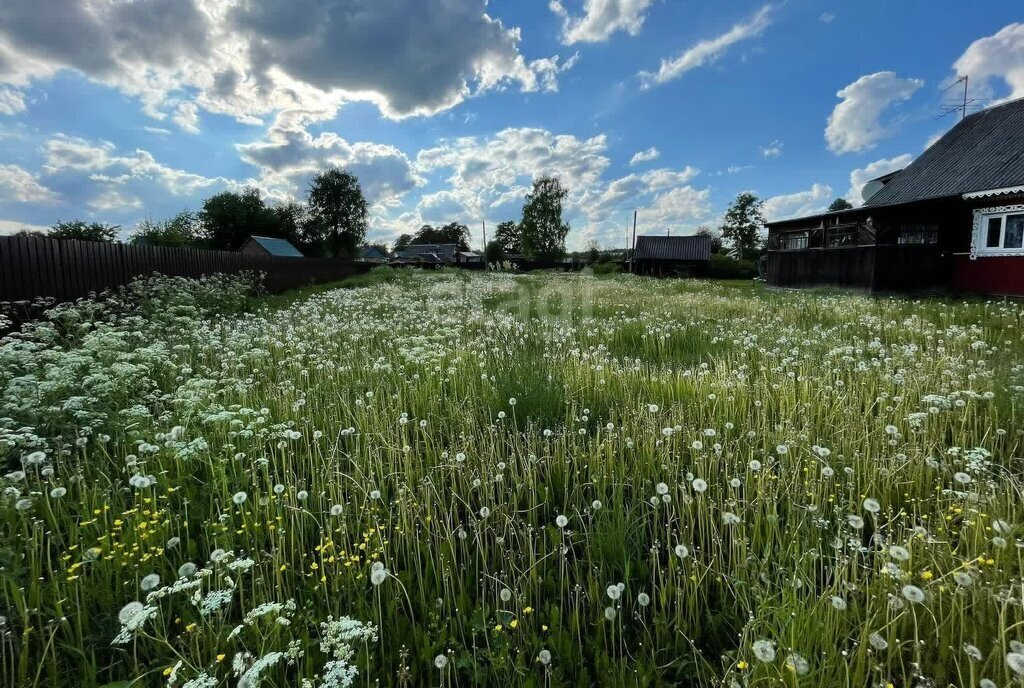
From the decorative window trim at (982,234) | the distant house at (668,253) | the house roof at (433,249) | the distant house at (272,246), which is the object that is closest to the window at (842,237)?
the decorative window trim at (982,234)

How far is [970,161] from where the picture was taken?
1842cm

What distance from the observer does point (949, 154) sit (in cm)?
2033

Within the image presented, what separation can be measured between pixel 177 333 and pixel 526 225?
68056 mm

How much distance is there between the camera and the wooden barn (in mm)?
15695

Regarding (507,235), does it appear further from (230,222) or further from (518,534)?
(518,534)

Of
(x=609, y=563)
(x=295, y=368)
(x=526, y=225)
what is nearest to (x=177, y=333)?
(x=295, y=368)

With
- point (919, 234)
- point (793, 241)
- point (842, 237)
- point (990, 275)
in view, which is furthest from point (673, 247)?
point (990, 275)

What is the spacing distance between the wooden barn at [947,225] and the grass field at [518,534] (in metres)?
16.1

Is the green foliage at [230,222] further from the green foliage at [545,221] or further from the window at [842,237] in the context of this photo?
the window at [842,237]

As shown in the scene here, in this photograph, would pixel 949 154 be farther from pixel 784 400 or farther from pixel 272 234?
pixel 272 234

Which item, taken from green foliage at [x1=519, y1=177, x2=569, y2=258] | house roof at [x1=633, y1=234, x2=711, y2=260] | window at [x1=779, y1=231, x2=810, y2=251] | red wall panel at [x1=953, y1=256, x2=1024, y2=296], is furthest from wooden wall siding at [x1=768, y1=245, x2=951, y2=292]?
green foliage at [x1=519, y1=177, x2=569, y2=258]

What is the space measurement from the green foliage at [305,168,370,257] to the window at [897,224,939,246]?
3218 inches

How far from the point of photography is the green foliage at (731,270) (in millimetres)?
48156

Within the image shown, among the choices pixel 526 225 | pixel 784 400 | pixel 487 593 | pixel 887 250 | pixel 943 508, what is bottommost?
pixel 487 593
